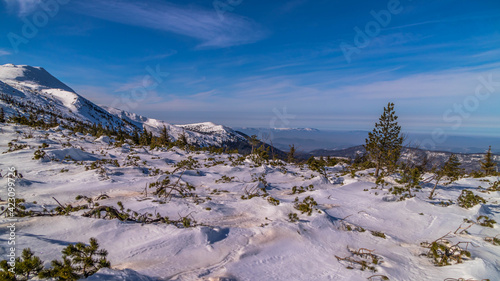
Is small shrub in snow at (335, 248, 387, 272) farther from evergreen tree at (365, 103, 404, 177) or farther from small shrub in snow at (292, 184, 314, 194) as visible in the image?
evergreen tree at (365, 103, 404, 177)

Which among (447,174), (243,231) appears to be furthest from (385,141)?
(243,231)

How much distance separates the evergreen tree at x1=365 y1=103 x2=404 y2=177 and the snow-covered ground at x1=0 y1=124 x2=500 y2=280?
540cm

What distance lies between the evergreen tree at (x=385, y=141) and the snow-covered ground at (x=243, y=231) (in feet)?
17.7

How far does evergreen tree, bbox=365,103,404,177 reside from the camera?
1667 cm

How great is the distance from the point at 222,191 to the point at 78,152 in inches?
406

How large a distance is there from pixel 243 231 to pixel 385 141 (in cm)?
1642

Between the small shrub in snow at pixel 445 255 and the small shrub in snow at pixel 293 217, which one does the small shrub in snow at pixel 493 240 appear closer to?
the small shrub in snow at pixel 445 255

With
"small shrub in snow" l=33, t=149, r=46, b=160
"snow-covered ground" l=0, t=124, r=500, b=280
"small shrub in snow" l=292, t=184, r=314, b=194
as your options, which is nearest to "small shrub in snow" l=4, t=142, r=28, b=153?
"snow-covered ground" l=0, t=124, r=500, b=280

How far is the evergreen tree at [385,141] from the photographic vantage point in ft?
54.7

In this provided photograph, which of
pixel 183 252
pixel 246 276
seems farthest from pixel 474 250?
pixel 183 252

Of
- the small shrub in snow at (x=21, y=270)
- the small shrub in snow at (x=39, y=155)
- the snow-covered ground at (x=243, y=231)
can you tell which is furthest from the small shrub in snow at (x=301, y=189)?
the small shrub in snow at (x=39, y=155)

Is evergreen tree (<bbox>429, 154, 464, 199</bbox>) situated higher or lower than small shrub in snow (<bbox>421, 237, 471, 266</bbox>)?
higher

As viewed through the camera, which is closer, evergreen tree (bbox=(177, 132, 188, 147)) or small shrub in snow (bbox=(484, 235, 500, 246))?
small shrub in snow (bbox=(484, 235, 500, 246))

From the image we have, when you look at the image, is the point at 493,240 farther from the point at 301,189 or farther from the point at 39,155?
the point at 39,155
